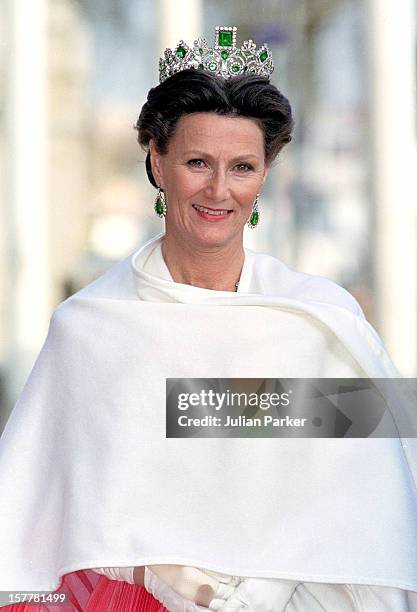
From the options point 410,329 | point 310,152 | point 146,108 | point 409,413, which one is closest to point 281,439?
point 409,413

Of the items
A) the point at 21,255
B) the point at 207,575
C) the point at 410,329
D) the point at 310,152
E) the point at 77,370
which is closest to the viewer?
the point at 207,575

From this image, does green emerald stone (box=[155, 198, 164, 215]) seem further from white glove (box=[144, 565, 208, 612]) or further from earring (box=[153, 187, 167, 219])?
white glove (box=[144, 565, 208, 612])

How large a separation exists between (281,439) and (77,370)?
0.39 m

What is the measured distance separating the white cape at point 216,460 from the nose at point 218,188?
0.58 ft

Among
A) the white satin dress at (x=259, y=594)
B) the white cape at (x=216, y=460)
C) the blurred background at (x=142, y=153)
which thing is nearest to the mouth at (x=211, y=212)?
the white cape at (x=216, y=460)

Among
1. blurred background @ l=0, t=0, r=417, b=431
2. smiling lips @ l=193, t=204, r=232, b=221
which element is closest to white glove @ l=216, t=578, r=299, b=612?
smiling lips @ l=193, t=204, r=232, b=221

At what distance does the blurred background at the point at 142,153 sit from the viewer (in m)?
4.29

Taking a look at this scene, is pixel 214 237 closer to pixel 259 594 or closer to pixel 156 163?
pixel 156 163

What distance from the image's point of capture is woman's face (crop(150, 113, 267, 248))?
194 centimetres

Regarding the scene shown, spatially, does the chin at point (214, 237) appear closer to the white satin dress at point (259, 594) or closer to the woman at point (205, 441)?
the woman at point (205, 441)

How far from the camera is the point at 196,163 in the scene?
1.97 m

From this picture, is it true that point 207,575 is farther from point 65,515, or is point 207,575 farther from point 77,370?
point 77,370

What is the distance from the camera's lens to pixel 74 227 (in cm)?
493

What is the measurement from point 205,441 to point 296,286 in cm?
33
